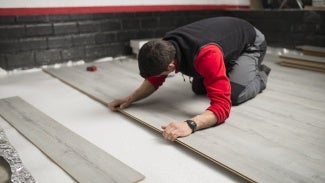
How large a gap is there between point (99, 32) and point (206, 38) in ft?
7.36

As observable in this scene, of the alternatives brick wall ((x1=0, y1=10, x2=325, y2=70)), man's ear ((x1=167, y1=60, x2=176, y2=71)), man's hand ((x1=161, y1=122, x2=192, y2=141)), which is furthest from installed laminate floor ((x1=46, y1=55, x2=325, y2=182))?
brick wall ((x1=0, y1=10, x2=325, y2=70))

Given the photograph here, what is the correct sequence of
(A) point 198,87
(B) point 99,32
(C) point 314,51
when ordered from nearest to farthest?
(A) point 198,87
(C) point 314,51
(B) point 99,32

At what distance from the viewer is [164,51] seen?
1.69 metres

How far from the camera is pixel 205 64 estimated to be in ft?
5.74

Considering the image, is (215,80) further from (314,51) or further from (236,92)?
(314,51)

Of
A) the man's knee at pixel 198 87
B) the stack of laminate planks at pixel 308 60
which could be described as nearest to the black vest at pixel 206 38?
the man's knee at pixel 198 87

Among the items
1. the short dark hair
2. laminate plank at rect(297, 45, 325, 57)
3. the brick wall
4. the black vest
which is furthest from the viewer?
laminate plank at rect(297, 45, 325, 57)

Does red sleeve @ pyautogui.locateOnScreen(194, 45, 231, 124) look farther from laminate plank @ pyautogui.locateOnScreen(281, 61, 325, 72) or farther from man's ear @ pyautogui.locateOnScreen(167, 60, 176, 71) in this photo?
laminate plank @ pyautogui.locateOnScreen(281, 61, 325, 72)

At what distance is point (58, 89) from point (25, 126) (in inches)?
32.8

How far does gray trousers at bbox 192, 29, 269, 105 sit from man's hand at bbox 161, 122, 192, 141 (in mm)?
622

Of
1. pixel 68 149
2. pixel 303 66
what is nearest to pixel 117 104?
pixel 68 149

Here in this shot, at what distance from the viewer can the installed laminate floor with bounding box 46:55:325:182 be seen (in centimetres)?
144

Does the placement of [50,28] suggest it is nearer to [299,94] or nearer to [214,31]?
[214,31]

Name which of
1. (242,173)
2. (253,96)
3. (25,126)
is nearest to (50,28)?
(25,126)
